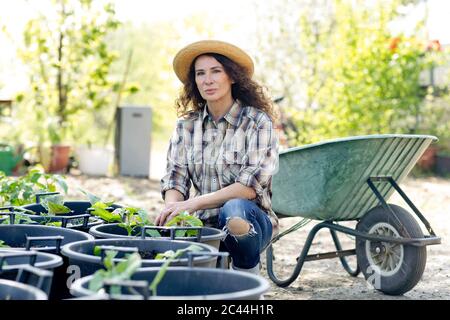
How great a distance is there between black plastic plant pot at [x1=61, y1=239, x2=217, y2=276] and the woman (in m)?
0.60

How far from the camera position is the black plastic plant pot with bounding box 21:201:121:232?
105 inches

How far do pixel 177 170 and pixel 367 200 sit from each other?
101cm

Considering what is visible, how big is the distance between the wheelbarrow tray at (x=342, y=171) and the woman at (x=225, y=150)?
1.49 feet

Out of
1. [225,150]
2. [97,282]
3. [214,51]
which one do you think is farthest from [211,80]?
[97,282]

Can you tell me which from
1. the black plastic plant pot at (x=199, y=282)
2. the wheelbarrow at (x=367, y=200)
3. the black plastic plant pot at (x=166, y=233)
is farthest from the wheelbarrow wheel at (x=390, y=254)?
the black plastic plant pot at (x=199, y=282)

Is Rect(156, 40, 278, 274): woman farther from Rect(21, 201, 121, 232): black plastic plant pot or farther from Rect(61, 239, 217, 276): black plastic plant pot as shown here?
Rect(61, 239, 217, 276): black plastic plant pot

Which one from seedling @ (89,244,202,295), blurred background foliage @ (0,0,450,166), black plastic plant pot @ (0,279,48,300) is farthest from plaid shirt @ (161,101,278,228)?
blurred background foliage @ (0,0,450,166)

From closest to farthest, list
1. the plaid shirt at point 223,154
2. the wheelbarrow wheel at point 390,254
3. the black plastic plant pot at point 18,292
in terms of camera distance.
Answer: the black plastic plant pot at point 18,292, the plaid shirt at point 223,154, the wheelbarrow wheel at point 390,254

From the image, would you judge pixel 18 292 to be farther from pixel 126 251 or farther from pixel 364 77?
pixel 364 77

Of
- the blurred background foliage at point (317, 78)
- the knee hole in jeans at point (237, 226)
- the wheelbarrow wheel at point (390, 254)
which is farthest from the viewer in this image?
the blurred background foliage at point (317, 78)

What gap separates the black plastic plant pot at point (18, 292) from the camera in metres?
1.56

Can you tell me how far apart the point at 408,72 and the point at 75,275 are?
737 centimetres

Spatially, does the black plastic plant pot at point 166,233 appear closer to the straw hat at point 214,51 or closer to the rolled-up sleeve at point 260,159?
the rolled-up sleeve at point 260,159
